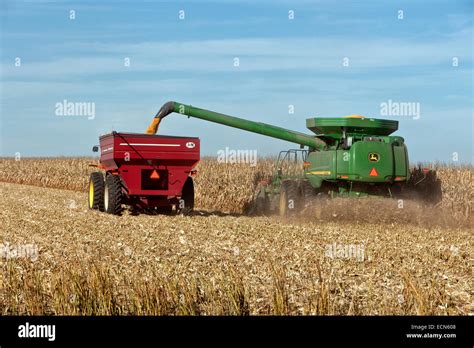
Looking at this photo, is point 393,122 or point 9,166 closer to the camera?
point 393,122

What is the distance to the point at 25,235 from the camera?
43.1 ft

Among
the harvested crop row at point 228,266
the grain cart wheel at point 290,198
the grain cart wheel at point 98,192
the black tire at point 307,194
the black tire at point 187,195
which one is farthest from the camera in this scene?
the grain cart wheel at point 98,192

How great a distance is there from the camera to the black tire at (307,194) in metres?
15.2

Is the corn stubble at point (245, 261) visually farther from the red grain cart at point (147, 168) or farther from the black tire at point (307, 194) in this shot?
the red grain cart at point (147, 168)

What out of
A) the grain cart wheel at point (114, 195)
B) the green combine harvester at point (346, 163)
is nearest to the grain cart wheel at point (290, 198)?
the green combine harvester at point (346, 163)

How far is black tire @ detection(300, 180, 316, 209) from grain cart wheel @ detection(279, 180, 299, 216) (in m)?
0.14

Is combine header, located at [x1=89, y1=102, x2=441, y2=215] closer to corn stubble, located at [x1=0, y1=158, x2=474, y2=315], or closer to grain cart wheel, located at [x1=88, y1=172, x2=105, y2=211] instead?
grain cart wheel, located at [x1=88, y1=172, x2=105, y2=211]

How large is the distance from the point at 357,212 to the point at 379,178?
2.74 ft

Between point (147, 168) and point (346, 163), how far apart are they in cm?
456

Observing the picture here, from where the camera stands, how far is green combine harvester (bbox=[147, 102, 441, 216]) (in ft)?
47.5
